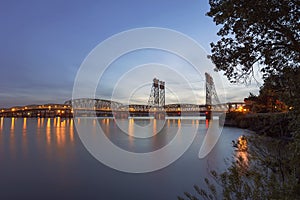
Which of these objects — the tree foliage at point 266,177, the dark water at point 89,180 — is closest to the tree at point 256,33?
the tree foliage at point 266,177

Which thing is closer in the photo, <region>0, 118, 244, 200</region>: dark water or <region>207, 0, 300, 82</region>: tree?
<region>207, 0, 300, 82</region>: tree

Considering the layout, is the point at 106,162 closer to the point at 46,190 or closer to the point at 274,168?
the point at 46,190

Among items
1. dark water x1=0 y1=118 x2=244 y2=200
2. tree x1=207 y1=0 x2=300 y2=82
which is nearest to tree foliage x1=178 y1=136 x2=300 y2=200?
tree x1=207 y1=0 x2=300 y2=82

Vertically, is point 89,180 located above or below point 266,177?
below

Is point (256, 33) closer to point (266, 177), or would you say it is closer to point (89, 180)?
point (266, 177)

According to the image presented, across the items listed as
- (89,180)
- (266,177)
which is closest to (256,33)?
(266,177)

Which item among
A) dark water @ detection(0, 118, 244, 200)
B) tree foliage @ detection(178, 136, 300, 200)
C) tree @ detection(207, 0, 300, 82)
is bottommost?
dark water @ detection(0, 118, 244, 200)

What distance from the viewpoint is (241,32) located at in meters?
4.33

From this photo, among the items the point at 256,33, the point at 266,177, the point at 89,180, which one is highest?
the point at 256,33

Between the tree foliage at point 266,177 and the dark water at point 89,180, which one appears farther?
the dark water at point 89,180

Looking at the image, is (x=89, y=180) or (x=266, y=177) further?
(x=89, y=180)

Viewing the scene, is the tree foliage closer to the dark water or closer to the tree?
the tree

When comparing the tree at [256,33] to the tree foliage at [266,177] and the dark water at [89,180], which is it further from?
the dark water at [89,180]

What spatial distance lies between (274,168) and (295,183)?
1.09 meters
